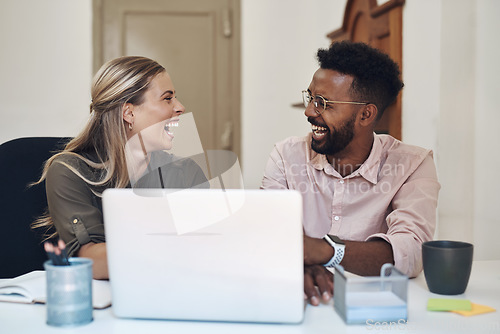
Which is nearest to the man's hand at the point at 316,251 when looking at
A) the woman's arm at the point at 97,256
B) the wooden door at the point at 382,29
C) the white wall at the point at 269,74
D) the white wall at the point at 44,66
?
the woman's arm at the point at 97,256

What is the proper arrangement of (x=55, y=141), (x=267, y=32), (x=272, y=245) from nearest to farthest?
(x=272, y=245) < (x=55, y=141) < (x=267, y=32)

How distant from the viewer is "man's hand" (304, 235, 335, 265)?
1019mm

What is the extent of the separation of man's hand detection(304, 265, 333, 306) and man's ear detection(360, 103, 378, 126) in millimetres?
875

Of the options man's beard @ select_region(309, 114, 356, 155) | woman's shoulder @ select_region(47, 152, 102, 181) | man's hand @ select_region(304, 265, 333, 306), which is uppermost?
man's beard @ select_region(309, 114, 356, 155)

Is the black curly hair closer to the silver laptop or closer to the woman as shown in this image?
the woman

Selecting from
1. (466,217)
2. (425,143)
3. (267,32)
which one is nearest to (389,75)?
(425,143)

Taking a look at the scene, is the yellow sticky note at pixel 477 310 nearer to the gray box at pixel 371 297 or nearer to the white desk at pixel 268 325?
the white desk at pixel 268 325

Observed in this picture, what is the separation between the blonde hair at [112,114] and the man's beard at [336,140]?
1.97 feet

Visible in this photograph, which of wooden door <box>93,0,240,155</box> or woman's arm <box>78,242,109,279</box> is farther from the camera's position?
Result: wooden door <box>93,0,240,155</box>

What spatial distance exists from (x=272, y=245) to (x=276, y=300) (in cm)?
9

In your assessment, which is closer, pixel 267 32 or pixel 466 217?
pixel 466 217

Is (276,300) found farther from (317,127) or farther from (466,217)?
(466,217)

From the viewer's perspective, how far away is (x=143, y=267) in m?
0.79

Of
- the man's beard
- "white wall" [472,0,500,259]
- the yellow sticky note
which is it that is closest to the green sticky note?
the yellow sticky note
